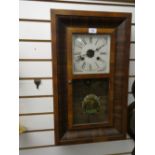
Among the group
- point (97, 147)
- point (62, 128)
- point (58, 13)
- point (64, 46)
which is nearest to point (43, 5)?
point (58, 13)

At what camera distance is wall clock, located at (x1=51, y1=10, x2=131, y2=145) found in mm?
1027

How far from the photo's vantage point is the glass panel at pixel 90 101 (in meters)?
1.11

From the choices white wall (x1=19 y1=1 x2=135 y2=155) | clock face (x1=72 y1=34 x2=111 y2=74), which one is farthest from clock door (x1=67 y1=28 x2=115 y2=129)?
white wall (x1=19 y1=1 x2=135 y2=155)

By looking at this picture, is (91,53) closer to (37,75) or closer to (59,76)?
(59,76)

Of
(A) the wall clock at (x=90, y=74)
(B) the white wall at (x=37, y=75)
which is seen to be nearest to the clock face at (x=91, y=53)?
(A) the wall clock at (x=90, y=74)

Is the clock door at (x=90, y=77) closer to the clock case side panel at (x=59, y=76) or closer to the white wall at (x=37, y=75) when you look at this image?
the clock case side panel at (x=59, y=76)

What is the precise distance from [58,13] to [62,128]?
2.13 ft

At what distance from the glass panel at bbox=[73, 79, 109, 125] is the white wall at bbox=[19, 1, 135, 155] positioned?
0.15m

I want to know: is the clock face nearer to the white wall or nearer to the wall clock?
the wall clock

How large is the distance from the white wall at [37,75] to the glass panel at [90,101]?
0.50 ft

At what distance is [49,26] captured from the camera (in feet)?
3.42

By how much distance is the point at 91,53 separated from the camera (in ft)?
3.56
